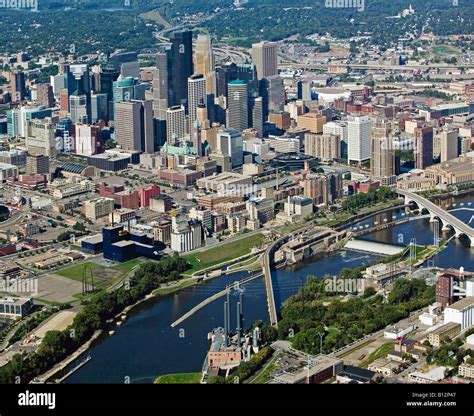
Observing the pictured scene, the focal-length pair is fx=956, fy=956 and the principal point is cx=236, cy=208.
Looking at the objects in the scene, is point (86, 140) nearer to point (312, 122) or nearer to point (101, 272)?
point (312, 122)

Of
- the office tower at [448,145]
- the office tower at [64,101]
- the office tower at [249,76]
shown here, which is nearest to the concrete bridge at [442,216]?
the office tower at [448,145]

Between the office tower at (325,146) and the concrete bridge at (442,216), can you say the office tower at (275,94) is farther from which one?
the concrete bridge at (442,216)

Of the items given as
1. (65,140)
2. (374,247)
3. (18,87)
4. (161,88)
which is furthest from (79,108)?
(374,247)

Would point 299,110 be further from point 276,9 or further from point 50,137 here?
point 276,9

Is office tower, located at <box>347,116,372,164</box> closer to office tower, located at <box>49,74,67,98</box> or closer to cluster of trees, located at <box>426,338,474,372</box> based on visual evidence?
office tower, located at <box>49,74,67,98</box>
